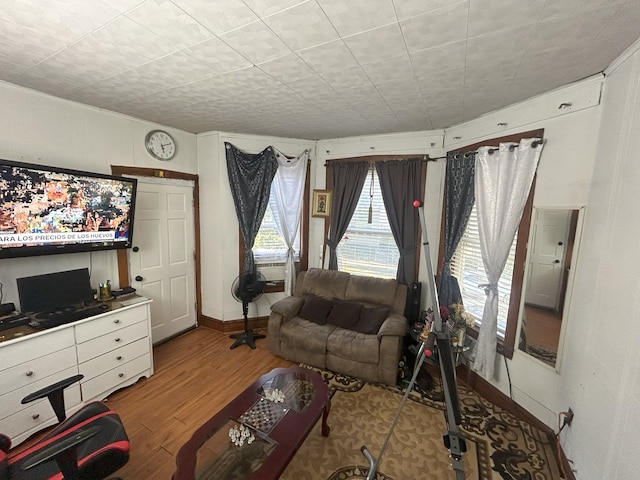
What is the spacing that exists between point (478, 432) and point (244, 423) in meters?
1.80

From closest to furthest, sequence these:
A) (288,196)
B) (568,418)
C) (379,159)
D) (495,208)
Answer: (568,418)
(495,208)
(379,159)
(288,196)

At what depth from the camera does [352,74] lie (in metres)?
1.77

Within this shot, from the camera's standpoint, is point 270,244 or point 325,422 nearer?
point 325,422

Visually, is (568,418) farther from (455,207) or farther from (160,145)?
(160,145)

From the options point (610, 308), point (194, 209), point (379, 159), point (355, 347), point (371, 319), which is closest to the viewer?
point (610, 308)

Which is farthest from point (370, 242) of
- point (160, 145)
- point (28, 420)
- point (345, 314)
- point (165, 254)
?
point (28, 420)

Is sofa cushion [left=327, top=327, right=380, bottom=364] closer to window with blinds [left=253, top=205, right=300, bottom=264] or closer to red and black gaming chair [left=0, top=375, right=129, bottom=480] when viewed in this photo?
window with blinds [left=253, top=205, right=300, bottom=264]

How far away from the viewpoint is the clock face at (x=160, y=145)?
293cm

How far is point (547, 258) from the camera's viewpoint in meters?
1.99

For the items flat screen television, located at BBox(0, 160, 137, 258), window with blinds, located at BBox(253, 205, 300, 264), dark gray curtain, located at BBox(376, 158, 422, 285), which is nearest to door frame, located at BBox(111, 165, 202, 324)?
flat screen television, located at BBox(0, 160, 137, 258)

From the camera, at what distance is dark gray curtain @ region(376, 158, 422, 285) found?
3.10 meters

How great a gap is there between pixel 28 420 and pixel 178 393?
3.12ft

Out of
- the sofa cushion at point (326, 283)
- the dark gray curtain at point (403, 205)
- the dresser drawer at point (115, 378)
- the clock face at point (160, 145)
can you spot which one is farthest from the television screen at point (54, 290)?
the dark gray curtain at point (403, 205)

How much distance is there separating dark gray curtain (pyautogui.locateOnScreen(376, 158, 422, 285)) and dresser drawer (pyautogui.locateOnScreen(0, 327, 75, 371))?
3.18m
